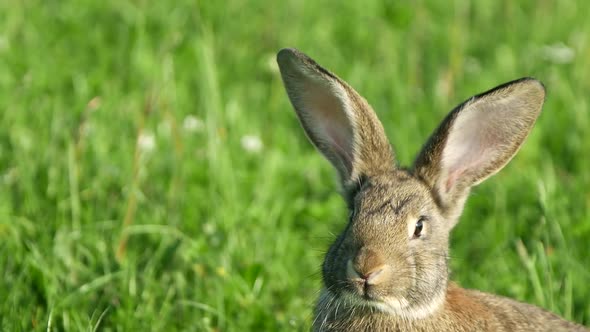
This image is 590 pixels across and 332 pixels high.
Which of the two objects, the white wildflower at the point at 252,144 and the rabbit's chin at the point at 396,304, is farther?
the white wildflower at the point at 252,144

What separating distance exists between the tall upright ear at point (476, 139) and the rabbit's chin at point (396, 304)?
58cm

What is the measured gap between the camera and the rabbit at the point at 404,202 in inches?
188

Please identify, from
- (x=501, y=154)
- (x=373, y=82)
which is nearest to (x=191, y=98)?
(x=373, y=82)

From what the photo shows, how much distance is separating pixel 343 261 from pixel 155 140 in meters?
3.03

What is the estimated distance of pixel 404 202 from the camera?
16.5 ft

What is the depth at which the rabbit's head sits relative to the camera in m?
4.76

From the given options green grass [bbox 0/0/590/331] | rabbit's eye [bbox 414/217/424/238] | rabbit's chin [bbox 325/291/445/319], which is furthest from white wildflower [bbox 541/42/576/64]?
rabbit's chin [bbox 325/291/445/319]

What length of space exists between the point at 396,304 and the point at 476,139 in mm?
1066

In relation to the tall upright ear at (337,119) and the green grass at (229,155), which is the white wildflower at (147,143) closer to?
the green grass at (229,155)

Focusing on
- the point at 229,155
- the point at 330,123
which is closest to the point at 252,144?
the point at 229,155

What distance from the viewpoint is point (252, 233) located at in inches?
259

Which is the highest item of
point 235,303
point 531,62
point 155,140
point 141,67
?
point 531,62

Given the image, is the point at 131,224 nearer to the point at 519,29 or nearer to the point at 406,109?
the point at 406,109

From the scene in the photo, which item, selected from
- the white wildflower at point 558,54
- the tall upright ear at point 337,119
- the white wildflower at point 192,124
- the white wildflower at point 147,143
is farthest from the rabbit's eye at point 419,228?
the white wildflower at point 558,54
